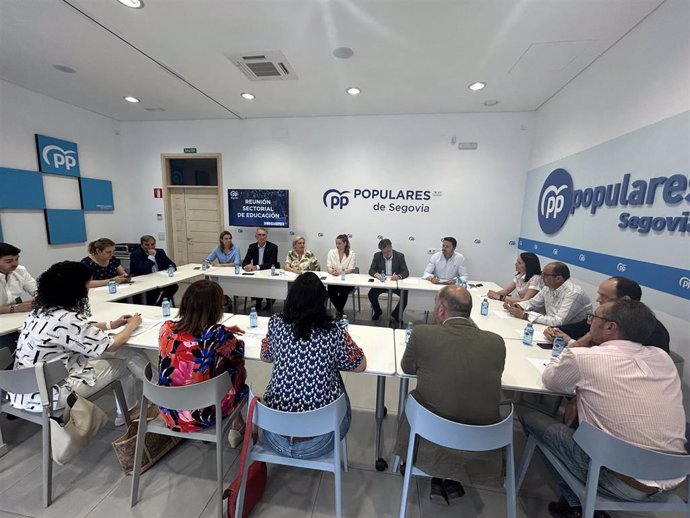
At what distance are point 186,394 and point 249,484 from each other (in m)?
0.64

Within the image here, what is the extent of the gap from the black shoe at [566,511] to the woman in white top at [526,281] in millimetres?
1767

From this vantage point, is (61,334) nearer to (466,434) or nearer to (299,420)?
(299,420)

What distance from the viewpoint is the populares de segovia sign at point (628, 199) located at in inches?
83.8

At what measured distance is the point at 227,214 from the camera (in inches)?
227

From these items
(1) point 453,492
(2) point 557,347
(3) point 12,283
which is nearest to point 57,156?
(3) point 12,283

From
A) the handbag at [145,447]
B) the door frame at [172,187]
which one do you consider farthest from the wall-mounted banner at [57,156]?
the handbag at [145,447]

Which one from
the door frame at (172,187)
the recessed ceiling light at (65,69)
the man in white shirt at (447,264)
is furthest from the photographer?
the door frame at (172,187)

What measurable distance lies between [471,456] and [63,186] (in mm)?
6661

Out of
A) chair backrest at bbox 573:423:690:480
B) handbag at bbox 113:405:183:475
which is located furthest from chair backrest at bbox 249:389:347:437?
chair backrest at bbox 573:423:690:480

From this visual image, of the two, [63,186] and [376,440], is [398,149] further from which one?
[63,186]

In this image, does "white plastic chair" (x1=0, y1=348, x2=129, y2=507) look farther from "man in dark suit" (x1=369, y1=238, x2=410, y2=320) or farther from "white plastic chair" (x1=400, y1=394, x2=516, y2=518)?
"man in dark suit" (x1=369, y1=238, x2=410, y2=320)

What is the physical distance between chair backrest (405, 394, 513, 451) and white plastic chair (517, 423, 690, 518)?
12.4 inches

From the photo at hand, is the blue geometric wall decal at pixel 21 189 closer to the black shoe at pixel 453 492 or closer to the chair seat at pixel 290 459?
the chair seat at pixel 290 459

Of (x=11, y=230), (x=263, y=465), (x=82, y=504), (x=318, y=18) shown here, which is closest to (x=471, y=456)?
(x=263, y=465)
